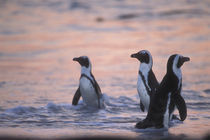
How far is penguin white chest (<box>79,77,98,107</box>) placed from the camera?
9.02 meters

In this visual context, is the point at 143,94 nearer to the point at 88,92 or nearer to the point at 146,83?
the point at 146,83

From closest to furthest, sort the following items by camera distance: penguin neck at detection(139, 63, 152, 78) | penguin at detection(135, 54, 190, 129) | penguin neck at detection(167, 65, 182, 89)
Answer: penguin at detection(135, 54, 190, 129), penguin neck at detection(167, 65, 182, 89), penguin neck at detection(139, 63, 152, 78)

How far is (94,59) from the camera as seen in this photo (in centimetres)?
1320

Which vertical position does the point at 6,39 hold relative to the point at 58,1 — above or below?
below

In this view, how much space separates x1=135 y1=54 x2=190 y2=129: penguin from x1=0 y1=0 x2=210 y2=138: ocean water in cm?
18

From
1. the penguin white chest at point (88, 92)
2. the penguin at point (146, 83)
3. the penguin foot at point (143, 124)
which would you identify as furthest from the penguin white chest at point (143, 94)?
the penguin white chest at point (88, 92)

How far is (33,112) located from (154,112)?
2037 mm

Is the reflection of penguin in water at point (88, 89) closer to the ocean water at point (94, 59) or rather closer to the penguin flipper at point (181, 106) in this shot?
the ocean water at point (94, 59)

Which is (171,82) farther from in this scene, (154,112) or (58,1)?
(58,1)

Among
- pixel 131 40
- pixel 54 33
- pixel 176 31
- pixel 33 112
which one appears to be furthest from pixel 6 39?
pixel 33 112

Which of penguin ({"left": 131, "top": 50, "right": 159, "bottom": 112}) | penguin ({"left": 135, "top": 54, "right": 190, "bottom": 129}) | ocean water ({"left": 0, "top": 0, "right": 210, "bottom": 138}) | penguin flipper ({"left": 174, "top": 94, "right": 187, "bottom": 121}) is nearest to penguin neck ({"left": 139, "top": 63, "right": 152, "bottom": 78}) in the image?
penguin ({"left": 131, "top": 50, "right": 159, "bottom": 112})

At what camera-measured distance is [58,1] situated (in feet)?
87.1

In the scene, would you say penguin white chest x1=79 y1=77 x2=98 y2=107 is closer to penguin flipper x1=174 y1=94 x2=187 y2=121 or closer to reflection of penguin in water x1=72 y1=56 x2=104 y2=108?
reflection of penguin in water x1=72 y1=56 x2=104 y2=108

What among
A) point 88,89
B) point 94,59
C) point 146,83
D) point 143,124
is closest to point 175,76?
point 143,124
